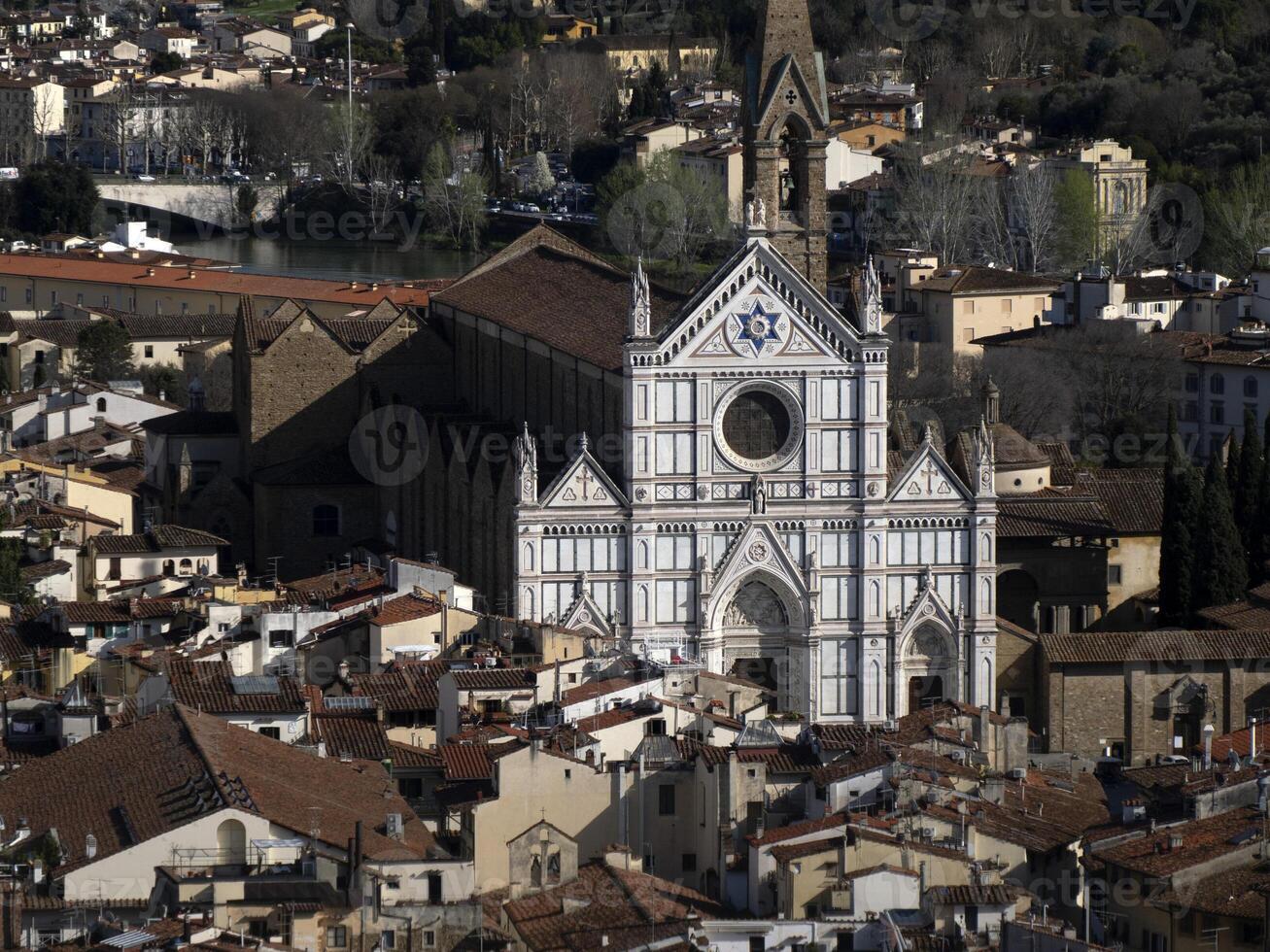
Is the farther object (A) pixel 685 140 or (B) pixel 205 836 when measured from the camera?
(A) pixel 685 140

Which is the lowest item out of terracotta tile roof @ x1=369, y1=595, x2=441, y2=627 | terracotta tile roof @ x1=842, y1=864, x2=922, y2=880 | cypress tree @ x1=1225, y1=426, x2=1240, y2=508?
terracotta tile roof @ x1=842, y1=864, x2=922, y2=880

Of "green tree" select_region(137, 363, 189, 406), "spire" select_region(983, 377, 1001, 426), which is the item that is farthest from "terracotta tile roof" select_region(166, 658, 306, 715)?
"green tree" select_region(137, 363, 189, 406)

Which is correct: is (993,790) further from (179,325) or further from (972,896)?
(179,325)

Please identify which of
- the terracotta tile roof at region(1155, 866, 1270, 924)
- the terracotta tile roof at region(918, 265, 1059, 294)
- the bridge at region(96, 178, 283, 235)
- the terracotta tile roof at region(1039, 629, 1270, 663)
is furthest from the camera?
the bridge at region(96, 178, 283, 235)

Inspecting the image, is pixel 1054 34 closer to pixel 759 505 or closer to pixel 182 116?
pixel 182 116

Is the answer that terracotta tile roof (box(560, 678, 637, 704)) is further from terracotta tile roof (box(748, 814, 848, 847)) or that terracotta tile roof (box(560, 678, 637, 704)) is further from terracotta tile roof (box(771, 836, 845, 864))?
terracotta tile roof (box(771, 836, 845, 864))

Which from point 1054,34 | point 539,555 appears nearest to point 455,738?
point 539,555
